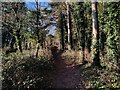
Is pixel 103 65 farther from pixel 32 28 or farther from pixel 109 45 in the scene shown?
pixel 32 28

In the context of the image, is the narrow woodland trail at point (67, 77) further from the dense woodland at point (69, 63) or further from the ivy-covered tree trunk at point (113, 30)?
the ivy-covered tree trunk at point (113, 30)

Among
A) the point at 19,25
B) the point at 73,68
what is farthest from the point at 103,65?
the point at 19,25

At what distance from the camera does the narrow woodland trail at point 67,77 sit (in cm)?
1450

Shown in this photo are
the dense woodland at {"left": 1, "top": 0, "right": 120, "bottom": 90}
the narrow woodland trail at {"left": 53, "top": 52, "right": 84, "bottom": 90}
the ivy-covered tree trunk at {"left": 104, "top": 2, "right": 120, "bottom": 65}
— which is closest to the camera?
the dense woodland at {"left": 1, "top": 0, "right": 120, "bottom": 90}

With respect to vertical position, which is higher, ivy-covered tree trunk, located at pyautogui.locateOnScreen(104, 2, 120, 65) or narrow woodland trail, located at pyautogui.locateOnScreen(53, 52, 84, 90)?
ivy-covered tree trunk, located at pyautogui.locateOnScreen(104, 2, 120, 65)

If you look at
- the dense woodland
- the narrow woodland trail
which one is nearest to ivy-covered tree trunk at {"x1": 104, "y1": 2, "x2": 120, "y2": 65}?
the dense woodland

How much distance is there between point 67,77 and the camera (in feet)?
53.7

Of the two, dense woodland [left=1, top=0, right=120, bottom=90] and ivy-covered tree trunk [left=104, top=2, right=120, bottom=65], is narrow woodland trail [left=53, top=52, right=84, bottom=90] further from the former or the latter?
ivy-covered tree trunk [left=104, top=2, right=120, bottom=65]

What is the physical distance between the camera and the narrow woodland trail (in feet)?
47.6

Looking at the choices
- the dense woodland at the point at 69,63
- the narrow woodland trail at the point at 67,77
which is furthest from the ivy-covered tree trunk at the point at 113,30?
the narrow woodland trail at the point at 67,77

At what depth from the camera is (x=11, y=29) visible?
25.8 metres

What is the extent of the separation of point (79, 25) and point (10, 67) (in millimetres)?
16825

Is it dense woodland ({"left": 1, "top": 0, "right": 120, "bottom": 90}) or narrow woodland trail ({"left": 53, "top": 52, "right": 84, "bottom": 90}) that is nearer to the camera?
dense woodland ({"left": 1, "top": 0, "right": 120, "bottom": 90})

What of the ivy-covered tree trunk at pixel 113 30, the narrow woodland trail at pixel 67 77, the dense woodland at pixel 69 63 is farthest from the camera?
the ivy-covered tree trunk at pixel 113 30
